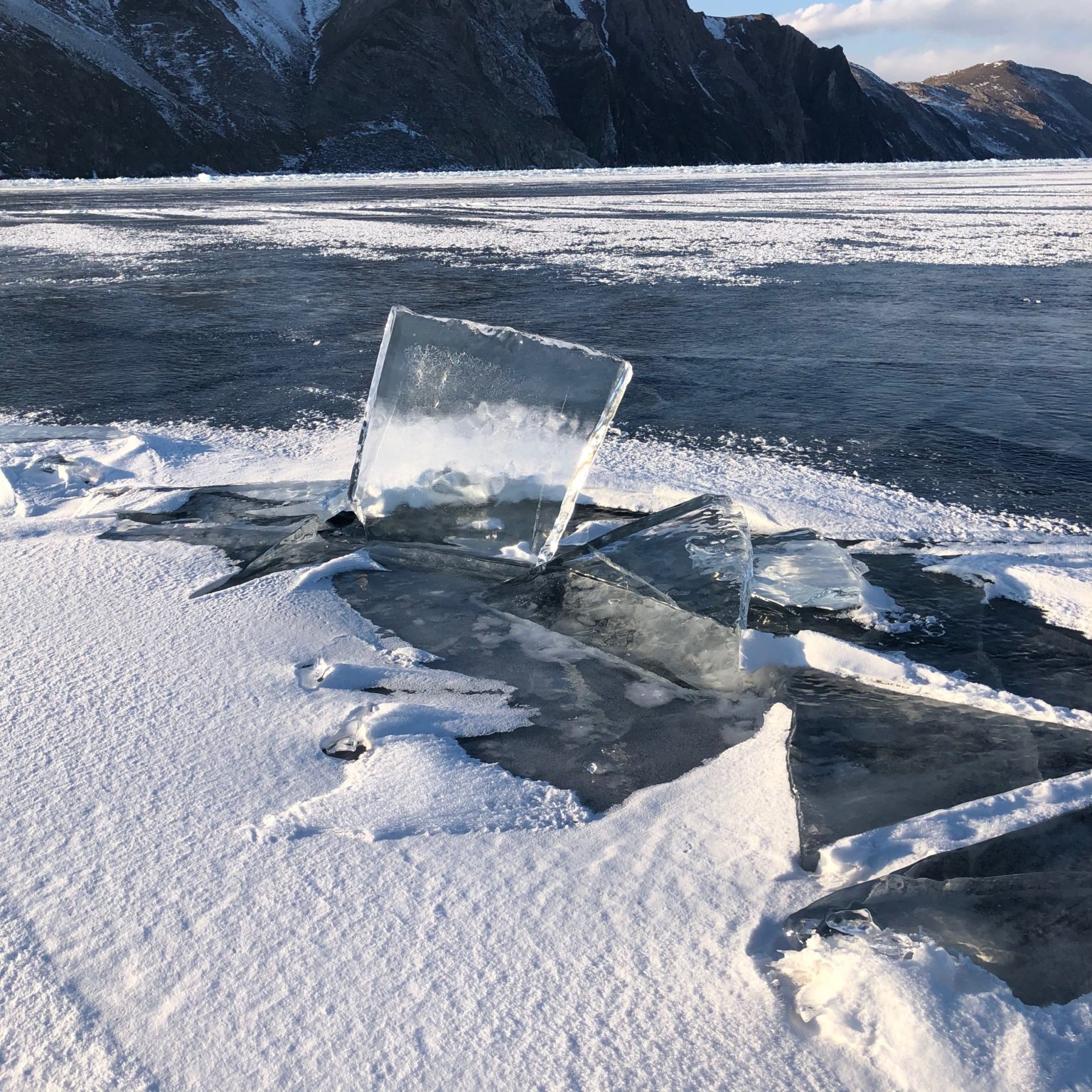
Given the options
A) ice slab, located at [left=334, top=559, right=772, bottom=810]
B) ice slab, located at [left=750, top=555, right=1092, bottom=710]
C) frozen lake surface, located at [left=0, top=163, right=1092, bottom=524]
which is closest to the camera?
ice slab, located at [left=334, top=559, right=772, bottom=810]

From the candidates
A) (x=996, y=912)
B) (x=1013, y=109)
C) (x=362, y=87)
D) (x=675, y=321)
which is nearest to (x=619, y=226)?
(x=675, y=321)

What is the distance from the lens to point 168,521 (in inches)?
115

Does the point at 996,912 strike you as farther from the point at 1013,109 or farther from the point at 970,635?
the point at 1013,109

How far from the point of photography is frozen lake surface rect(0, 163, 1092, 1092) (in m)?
1.15

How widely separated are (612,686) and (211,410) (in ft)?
9.53

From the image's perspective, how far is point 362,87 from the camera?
60625 millimetres

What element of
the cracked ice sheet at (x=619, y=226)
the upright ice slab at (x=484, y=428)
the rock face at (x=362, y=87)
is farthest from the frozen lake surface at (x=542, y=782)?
the rock face at (x=362, y=87)

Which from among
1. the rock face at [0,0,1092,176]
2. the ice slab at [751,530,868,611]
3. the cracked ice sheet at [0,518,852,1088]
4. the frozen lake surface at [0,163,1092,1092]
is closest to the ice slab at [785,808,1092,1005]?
the frozen lake surface at [0,163,1092,1092]

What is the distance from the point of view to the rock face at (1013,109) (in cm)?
16025

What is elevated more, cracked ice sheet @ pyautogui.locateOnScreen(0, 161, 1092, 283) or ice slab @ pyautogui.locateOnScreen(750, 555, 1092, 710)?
cracked ice sheet @ pyautogui.locateOnScreen(0, 161, 1092, 283)

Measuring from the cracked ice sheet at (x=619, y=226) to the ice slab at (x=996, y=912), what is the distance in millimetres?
6897

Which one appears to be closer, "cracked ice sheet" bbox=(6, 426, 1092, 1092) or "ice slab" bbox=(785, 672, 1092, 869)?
"cracked ice sheet" bbox=(6, 426, 1092, 1092)

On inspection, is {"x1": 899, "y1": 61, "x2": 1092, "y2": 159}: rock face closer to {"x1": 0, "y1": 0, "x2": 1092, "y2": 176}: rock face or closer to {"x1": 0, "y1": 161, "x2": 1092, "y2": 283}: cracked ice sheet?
{"x1": 0, "y1": 0, "x2": 1092, "y2": 176}: rock face

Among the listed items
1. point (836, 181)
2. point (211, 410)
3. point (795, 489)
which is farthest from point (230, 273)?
point (836, 181)
